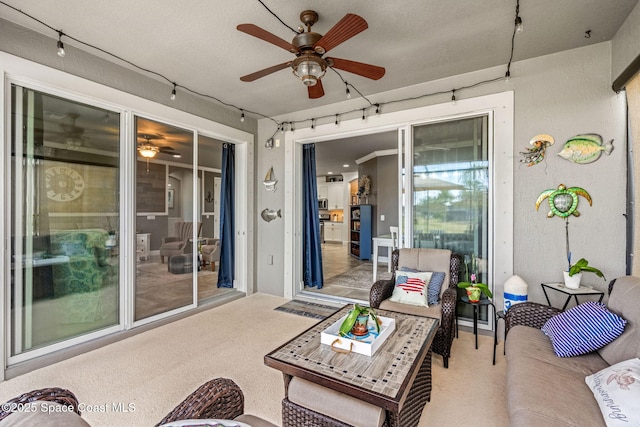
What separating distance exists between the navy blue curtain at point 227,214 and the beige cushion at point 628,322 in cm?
428

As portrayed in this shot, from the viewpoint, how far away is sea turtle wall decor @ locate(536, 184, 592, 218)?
8.91 feet

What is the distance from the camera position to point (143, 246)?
11.1ft

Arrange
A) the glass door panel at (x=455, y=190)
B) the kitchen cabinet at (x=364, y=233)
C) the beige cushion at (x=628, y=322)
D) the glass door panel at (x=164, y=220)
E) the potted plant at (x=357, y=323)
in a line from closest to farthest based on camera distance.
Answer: the beige cushion at (x=628, y=322) < the potted plant at (x=357, y=323) < the glass door panel at (x=455, y=190) < the glass door panel at (x=164, y=220) < the kitchen cabinet at (x=364, y=233)

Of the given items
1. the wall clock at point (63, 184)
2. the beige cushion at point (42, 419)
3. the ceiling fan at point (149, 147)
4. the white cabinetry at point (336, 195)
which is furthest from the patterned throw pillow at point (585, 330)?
the white cabinetry at point (336, 195)

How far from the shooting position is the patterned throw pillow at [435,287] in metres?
2.81

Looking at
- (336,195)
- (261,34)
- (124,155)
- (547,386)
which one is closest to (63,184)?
(124,155)

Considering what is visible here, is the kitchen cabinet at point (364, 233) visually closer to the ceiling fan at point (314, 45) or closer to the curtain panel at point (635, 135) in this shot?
the curtain panel at point (635, 135)

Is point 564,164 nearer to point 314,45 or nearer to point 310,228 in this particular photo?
point 314,45

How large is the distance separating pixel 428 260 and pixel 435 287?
0.34 m

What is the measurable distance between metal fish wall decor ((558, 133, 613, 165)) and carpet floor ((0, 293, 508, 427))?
75.5 inches

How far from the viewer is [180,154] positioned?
152 inches

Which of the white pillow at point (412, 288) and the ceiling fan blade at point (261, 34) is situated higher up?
the ceiling fan blade at point (261, 34)

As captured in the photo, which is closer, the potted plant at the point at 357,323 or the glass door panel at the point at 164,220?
the potted plant at the point at 357,323

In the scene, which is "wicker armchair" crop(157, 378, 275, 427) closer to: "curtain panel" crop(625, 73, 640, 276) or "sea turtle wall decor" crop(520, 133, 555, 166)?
"curtain panel" crop(625, 73, 640, 276)
